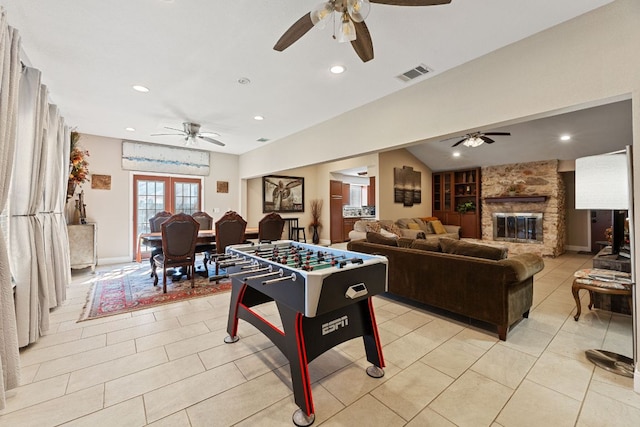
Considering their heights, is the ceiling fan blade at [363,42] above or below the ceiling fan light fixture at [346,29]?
above

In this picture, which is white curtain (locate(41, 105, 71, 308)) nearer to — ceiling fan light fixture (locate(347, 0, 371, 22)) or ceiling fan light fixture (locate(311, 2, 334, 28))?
ceiling fan light fixture (locate(311, 2, 334, 28))

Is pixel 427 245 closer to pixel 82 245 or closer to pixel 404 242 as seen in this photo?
pixel 404 242

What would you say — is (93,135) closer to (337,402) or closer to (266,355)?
(266,355)

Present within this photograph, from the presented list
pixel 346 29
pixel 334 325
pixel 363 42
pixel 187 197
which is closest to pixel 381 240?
pixel 334 325

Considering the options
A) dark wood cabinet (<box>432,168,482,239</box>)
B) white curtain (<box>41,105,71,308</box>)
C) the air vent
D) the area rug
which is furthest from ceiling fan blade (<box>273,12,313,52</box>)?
dark wood cabinet (<box>432,168,482,239</box>)

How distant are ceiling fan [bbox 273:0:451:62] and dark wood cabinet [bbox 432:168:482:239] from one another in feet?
24.3

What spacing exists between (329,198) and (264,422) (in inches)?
297

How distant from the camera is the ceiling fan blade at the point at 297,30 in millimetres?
1780

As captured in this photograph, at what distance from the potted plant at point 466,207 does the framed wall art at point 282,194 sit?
5.04 meters

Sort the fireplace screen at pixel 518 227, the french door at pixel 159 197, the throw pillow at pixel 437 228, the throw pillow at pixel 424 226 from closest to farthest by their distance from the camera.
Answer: the french door at pixel 159 197 → the fireplace screen at pixel 518 227 → the throw pillow at pixel 424 226 → the throw pillow at pixel 437 228

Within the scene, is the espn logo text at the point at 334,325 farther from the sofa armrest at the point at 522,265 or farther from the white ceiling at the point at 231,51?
the white ceiling at the point at 231,51

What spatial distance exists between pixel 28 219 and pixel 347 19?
3266 mm

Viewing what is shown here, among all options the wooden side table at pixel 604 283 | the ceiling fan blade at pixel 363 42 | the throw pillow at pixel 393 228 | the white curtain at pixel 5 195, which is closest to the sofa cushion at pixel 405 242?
the wooden side table at pixel 604 283

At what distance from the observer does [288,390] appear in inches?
71.8
